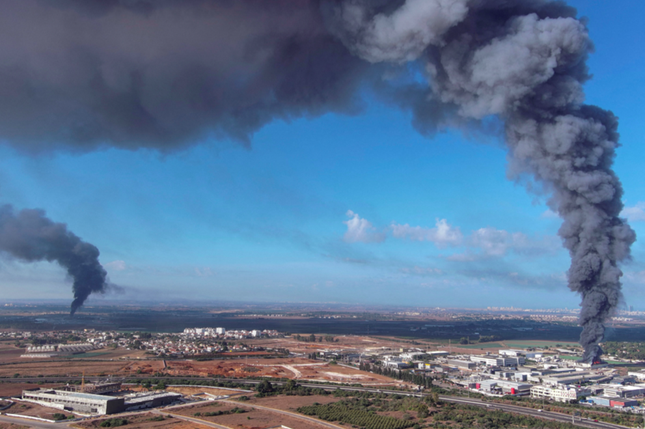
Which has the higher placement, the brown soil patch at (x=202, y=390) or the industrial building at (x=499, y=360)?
the brown soil patch at (x=202, y=390)

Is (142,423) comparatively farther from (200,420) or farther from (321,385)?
(321,385)

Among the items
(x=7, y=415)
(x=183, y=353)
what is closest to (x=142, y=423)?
(x=7, y=415)

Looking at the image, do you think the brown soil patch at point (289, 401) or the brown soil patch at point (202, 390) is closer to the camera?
the brown soil patch at point (289, 401)

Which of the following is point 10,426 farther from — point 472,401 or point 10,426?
point 472,401

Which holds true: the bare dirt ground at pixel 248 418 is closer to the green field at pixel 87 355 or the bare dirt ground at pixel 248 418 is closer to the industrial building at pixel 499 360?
the green field at pixel 87 355

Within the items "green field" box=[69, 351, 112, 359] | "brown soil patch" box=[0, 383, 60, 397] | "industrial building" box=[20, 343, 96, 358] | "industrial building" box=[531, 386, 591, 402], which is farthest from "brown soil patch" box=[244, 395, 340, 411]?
"industrial building" box=[20, 343, 96, 358]

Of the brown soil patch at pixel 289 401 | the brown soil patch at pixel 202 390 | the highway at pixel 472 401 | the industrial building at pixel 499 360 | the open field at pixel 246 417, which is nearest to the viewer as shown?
the open field at pixel 246 417

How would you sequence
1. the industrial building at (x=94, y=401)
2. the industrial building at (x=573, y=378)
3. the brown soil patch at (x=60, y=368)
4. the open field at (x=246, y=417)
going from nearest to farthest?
the open field at (x=246, y=417), the industrial building at (x=94, y=401), the industrial building at (x=573, y=378), the brown soil patch at (x=60, y=368)

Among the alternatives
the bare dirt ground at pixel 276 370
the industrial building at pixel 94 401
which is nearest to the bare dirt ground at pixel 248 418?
the industrial building at pixel 94 401
